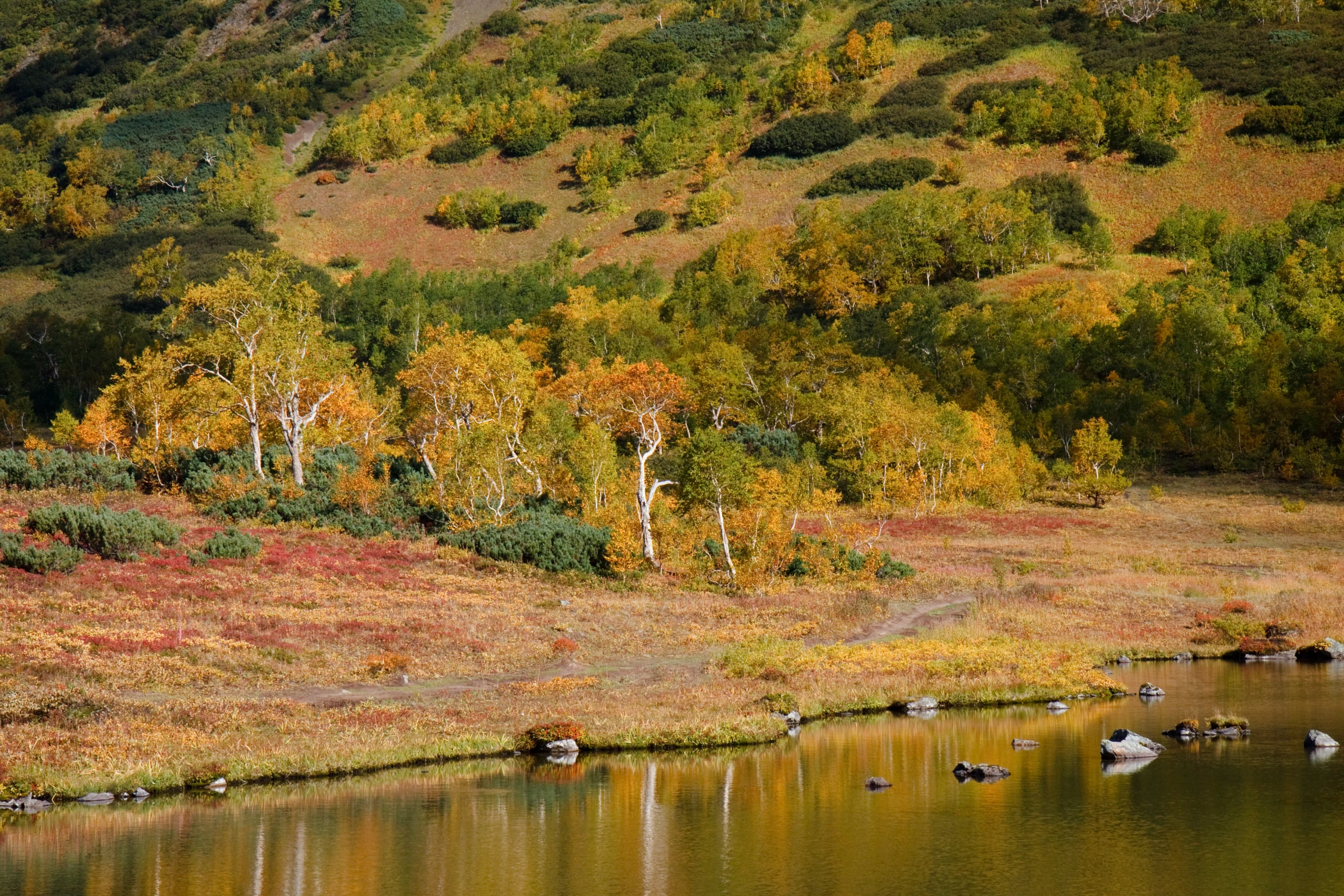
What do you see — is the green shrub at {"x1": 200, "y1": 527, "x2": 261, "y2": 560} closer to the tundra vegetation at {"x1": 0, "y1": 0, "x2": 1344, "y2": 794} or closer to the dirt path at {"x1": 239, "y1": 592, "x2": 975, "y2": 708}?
the tundra vegetation at {"x1": 0, "y1": 0, "x2": 1344, "y2": 794}

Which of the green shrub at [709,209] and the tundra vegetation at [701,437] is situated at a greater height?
the green shrub at [709,209]

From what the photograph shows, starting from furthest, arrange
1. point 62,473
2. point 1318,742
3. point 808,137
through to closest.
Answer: point 808,137, point 62,473, point 1318,742

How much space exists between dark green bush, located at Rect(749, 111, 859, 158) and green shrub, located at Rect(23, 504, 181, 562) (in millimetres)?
150089

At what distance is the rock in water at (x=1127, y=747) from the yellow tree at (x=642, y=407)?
92.5 ft

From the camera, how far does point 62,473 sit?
6525 centimetres

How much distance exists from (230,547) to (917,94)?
158987 millimetres

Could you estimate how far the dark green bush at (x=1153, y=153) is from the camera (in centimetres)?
16075

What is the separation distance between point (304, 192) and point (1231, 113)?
13617 cm

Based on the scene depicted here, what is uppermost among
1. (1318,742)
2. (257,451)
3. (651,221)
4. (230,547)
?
(651,221)

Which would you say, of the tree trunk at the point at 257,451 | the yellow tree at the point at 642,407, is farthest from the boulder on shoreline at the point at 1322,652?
the tree trunk at the point at 257,451

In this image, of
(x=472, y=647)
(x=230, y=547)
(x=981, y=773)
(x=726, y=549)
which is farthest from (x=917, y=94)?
(x=981, y=773)

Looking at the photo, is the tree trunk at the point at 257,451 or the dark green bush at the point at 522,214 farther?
the dark green bush at the point at 522,214

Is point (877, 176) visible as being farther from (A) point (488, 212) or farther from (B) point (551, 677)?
(B) point (551, 677)

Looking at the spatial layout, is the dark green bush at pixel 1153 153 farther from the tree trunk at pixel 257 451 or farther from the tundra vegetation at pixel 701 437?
the tree trunk at pixel 257 451
